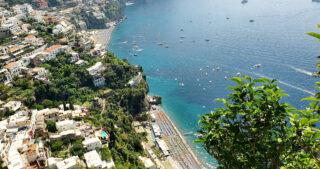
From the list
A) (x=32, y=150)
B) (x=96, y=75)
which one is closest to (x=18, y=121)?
(x=32, y=150)

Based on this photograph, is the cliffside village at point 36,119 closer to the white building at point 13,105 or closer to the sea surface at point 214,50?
the white building at point 13,105

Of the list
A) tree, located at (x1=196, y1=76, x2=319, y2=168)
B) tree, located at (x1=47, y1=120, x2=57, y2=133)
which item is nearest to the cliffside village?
tree, located at (x1=47, y1=120, x2=57, y2=133)

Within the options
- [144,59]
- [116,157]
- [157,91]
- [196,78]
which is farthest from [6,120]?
[144,59]

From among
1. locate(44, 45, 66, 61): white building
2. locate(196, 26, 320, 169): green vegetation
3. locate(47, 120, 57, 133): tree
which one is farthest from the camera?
locate(44, 45, 66, 61): white building

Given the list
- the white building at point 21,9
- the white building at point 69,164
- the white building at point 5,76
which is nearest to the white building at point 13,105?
the white building at point 5,76

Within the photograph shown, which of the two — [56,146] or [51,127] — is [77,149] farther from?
[51,127]

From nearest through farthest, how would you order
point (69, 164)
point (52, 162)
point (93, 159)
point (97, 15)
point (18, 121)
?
point (69, 164) → point (52, 162) → point (93, 159) → point (18, 121) → point (97, 15)

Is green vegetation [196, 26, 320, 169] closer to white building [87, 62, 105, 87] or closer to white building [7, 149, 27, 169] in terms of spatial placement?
white building [7, 149, 27, 169]
